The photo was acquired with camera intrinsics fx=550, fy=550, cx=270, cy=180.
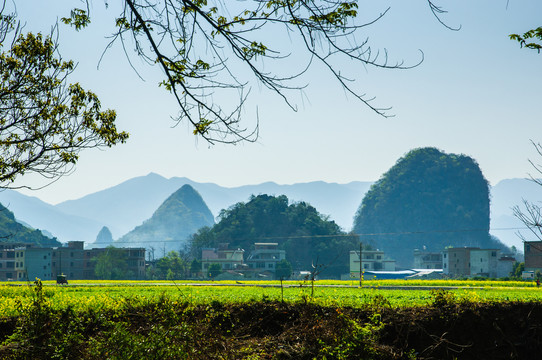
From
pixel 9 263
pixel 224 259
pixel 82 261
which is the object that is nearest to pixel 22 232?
pixel 9 263

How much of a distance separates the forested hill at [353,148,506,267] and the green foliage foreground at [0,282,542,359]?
537 ft

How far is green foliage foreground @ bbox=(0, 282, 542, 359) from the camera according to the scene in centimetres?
721

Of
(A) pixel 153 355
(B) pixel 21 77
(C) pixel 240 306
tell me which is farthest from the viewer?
(B) pixel 21 77

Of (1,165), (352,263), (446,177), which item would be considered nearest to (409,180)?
(446,177)

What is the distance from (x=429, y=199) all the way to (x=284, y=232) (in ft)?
285

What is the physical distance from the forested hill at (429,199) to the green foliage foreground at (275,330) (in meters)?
164

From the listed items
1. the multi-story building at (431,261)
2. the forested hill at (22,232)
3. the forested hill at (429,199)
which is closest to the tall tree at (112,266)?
the forested hill at (22,232)

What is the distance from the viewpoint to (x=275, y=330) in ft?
A: 29.5

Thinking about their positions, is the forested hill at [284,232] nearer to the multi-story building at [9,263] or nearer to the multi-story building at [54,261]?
the multi-story building at [54,261]

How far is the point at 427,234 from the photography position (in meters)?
170

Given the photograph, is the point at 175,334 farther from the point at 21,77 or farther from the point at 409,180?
the point at 409,180

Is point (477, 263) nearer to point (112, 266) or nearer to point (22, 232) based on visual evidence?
point (112, 266)

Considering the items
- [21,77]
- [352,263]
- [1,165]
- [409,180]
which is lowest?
[352,263]

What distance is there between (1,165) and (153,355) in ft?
31.1
